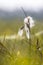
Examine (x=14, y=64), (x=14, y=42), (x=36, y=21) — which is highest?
(x=36, y=21)

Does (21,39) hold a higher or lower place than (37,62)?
higher

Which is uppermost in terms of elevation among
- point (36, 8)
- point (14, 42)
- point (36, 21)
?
point (36, 8)

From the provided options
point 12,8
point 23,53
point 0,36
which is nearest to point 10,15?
point 12,8

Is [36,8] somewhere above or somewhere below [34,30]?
above

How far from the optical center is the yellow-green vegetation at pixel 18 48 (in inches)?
65.9

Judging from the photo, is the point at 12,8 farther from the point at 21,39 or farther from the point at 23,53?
the point at 23,53

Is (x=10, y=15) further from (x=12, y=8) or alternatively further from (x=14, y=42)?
(x=14, y=42)

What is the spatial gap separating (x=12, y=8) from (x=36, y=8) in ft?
0.75

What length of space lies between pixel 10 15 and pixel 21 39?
0.25 m

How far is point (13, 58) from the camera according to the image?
168cm

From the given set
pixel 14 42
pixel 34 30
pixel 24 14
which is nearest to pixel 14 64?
pixel 14 42

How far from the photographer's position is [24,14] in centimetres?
174

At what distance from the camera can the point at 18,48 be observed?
1695mm

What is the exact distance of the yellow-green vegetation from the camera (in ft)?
5.49
